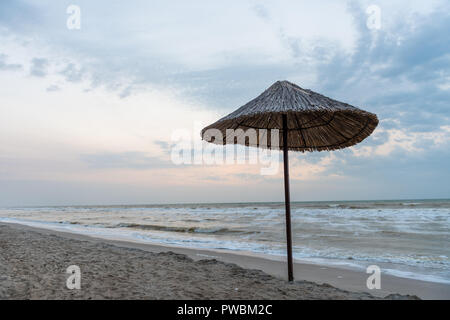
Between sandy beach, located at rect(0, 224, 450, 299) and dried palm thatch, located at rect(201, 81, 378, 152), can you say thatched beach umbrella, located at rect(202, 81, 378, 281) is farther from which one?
sandy beach, located at rect(0, 224, 450, 299)

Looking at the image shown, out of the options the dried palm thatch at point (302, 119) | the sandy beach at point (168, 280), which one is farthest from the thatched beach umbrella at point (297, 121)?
the sandy beach at point (168, 280)

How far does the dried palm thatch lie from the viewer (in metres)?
3.68

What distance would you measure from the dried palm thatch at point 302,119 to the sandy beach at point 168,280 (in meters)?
2.13

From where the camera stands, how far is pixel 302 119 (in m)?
4.91

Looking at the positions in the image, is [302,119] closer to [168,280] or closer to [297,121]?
[297,121]

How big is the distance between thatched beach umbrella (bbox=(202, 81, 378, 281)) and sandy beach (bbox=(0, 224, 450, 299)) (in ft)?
2.42

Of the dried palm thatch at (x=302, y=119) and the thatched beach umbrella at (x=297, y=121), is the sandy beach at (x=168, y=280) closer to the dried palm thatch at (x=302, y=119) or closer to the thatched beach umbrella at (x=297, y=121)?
the thatched beach umbrella at (x=297, y=121)

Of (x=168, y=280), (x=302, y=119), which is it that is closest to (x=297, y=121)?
(x=302, y=119)

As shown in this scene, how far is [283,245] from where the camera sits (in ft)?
28.9

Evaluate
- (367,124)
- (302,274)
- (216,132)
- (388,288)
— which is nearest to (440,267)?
(388,288)

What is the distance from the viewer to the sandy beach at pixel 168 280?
136 inches

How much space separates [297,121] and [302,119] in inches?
3.9

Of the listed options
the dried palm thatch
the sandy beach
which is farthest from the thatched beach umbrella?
the sandy beach
